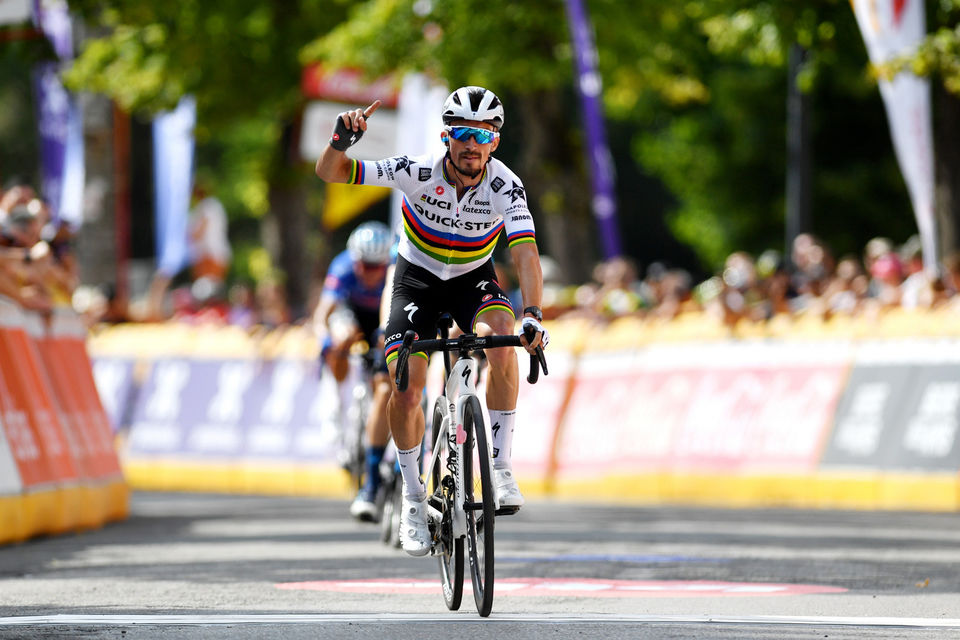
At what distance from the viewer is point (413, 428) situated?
9.07 m

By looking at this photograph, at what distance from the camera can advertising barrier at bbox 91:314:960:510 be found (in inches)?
622

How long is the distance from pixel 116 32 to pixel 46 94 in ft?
11.9

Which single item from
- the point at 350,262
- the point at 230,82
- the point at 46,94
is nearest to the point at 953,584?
the point at 350,262

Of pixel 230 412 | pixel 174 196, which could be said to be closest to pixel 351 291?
pixel 230 412

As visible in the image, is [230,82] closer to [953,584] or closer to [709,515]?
[709,515]

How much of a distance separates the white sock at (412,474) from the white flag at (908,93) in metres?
8.00

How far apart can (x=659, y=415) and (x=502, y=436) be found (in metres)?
9.68

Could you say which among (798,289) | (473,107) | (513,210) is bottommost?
(798,289)

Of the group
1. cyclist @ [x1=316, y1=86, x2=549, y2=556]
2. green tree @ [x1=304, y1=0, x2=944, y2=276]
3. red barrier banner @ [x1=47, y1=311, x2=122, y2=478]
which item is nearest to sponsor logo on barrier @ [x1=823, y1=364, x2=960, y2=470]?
green tree @ [x1=304, y1=0, x2=944, y2=276]

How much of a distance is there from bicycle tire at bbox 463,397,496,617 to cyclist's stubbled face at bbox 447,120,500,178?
1.09 metres

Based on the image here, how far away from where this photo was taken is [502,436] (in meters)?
8.74

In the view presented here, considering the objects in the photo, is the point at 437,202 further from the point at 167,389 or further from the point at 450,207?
the point at 167,389

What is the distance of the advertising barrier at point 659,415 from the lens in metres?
15.8

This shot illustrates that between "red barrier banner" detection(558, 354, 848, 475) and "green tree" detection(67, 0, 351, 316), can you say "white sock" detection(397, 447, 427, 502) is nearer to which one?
"red barrier banner" detection(558, 354, 848, 475)
